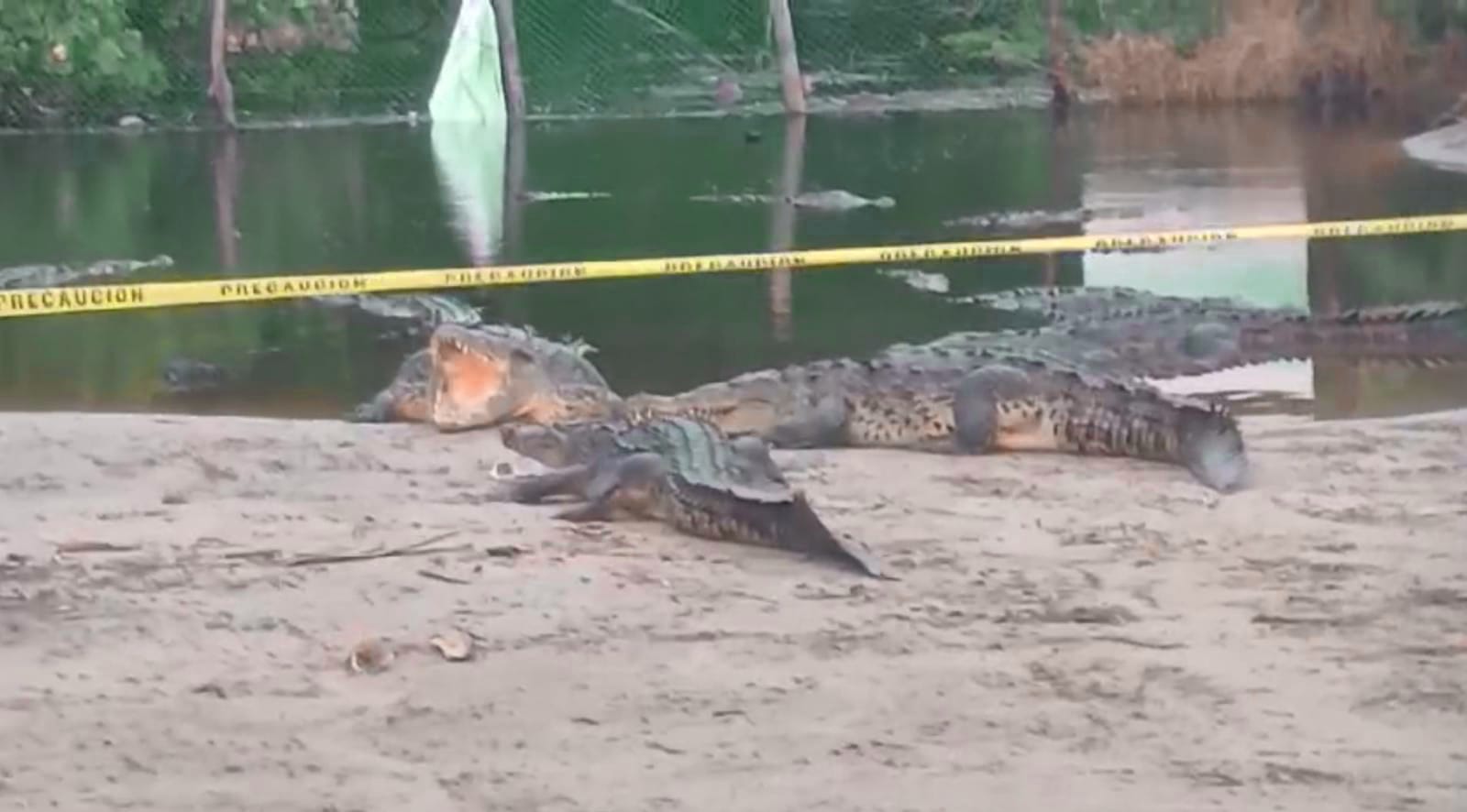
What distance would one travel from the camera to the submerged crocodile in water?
6.48 metres

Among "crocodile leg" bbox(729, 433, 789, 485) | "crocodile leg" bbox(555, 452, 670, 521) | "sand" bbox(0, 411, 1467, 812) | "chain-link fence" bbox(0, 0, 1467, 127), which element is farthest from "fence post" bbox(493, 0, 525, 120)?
"crocodile leg" bbox(555, 452, 670, 521)

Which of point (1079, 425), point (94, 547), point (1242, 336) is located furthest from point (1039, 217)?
point (94, 547)

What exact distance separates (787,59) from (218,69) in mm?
5478

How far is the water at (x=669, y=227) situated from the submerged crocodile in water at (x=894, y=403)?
110cm

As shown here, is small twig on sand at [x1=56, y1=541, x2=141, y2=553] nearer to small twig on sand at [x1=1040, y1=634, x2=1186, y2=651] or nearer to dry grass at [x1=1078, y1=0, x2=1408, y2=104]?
small twig on sand at [x1=1040, y1=634, x2=1186, y2=651]

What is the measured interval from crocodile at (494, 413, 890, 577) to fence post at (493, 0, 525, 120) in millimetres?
Result: 16145

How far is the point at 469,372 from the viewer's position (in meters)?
7.02

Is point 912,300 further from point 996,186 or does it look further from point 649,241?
point 996,186

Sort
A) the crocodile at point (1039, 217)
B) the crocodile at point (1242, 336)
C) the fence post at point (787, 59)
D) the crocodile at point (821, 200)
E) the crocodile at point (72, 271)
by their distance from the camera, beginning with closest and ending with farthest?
1. the crocodile at point (1242, 336)
2. the crocodile at point (72, 271)
3. the crocodile at point (1039, 217)
4. the crocodile at point (821, 200)
5. the fence post at point (787, 59)

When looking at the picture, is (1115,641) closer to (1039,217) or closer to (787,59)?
(1039,217)

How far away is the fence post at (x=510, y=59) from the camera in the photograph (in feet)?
71.5

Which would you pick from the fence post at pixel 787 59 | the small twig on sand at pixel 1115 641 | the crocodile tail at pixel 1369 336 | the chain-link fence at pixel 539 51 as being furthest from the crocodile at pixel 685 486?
the chain-link fence at pixel 539 51

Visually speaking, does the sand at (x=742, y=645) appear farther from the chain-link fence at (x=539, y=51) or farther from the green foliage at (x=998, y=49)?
the green foliage at (x=998, y=49)

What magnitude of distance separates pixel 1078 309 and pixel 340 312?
3.17m
